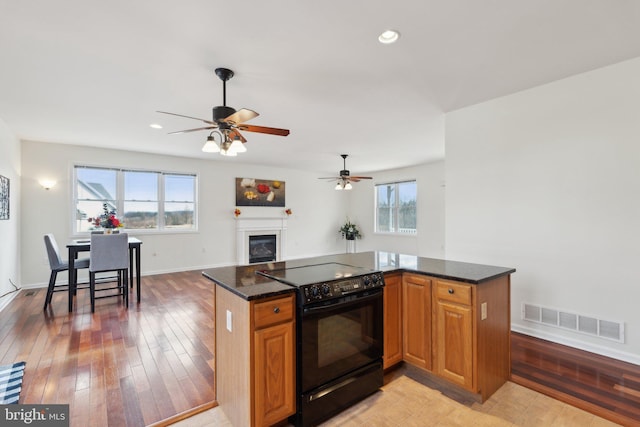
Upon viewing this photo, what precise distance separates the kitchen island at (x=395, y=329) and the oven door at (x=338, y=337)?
92 millimetres

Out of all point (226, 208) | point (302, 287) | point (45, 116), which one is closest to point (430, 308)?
point (302, 287)

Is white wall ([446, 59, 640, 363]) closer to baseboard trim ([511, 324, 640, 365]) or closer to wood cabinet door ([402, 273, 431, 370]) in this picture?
baseboard trim ([511, 324, 640, 365])

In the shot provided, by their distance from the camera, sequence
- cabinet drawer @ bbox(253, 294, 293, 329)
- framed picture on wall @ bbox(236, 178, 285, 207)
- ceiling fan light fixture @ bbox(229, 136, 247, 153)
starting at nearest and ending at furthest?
cabinet drawer @ bbox(253, 294, 293, 329), ceiling fan light fixture @ bbox(229, 136, 247, 153), framed picture on wall @ bbox(236, 178, 285, 207)

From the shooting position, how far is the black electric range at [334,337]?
1.83 meters

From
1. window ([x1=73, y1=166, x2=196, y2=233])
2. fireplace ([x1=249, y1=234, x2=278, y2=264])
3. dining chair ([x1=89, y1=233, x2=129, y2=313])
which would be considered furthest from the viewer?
fireplace ([x1=249, y1=234, x2=278, y2=264])

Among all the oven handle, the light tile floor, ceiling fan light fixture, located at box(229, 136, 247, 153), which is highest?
ceiling fan light fixture, located at box(229, 136, 247, 153)

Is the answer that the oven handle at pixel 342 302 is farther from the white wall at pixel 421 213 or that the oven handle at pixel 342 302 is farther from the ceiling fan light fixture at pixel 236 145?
the white wall at pixel 421 213

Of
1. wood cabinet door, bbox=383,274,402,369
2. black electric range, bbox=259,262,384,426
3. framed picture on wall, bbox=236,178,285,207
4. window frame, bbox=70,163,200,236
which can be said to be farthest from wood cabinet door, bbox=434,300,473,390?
framed picture on wall, bbox=236,178,285,207

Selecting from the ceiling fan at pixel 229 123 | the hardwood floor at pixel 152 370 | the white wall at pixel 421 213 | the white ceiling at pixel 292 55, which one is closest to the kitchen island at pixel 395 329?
the hardwood floor at pixel 152 370

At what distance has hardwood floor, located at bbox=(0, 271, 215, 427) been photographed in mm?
2092

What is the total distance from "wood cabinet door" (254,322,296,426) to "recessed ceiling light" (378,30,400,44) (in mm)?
2089

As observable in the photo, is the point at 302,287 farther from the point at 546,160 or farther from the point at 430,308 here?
the point at 546,160

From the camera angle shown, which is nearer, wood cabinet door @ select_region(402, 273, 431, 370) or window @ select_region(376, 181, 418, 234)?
wood cabinet door @ select_region(402, 273, 431, 370)

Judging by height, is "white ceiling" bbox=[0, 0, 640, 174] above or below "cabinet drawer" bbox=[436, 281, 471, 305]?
above
